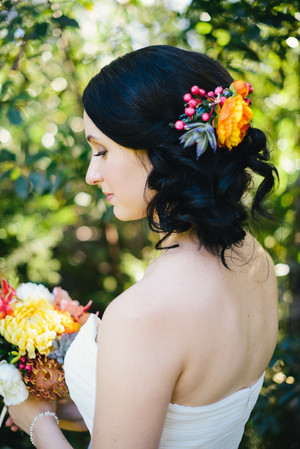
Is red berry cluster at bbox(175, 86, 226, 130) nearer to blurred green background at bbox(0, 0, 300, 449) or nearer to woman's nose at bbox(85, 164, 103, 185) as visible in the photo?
woman's nose at bbox(85, 164, 103, 185)

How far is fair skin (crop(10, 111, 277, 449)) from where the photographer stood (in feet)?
3.20

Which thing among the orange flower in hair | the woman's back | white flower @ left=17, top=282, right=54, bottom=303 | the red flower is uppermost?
the orange flower in hair

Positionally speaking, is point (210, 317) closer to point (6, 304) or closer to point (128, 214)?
point (128, 214)

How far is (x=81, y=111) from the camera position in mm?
2928

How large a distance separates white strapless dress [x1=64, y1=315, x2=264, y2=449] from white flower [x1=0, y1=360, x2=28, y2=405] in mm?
186

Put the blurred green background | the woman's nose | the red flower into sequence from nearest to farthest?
1. the woman's nose
2. the red flower
3. the blurred green background

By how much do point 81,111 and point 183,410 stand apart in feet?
7.55

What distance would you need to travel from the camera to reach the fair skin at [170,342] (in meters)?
0.98

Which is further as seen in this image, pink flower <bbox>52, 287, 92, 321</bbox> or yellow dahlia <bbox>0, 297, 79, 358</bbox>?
pink flower <bbox>52, 287, 92, 321</bbox>

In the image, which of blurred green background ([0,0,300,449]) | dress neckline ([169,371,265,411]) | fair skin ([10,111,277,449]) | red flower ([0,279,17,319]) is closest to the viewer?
fair skin ([10,111,277,449])

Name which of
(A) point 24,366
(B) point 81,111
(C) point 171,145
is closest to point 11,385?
(A) point 24,366

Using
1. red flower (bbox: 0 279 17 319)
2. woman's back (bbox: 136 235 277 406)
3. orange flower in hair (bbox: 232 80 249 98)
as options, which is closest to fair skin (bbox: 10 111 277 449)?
woman's back (bbox: 136 235 277 406)

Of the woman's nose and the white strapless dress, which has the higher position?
the woman's nose

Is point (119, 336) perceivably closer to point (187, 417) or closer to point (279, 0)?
point (187, 417)
